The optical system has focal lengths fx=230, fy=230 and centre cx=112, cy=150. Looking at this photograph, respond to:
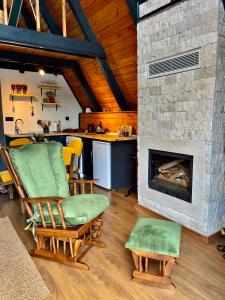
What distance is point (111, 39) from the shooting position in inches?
150

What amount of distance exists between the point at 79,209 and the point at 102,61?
2916mm

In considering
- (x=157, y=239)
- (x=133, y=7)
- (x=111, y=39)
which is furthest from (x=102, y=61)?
(x=157, y=239)

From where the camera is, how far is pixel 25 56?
458cm

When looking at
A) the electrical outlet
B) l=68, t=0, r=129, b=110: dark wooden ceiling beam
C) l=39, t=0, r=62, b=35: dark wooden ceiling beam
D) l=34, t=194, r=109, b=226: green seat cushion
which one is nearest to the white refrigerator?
l=68, t=0, r=129, b=110: dark wooden ceiling beam

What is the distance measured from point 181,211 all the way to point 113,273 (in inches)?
44.9

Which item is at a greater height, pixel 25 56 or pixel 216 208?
pixel 25 56

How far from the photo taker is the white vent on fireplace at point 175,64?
2404 mm

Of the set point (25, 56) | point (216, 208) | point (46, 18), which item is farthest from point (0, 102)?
point (216, 208)

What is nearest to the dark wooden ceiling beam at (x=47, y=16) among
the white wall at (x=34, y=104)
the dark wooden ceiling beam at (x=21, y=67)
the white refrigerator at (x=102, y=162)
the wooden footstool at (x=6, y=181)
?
the dark wooden ceiling beam at (x=21, y=67)

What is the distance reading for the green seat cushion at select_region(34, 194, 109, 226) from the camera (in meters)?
2.06

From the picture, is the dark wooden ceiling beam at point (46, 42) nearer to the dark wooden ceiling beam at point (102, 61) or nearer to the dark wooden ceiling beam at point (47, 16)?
the dark wooden ceiling beam at point (102, 61)

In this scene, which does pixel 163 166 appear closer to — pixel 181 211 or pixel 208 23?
pixel 181 211

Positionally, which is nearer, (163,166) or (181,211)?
(181,211)

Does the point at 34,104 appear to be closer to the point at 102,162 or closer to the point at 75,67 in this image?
the point at 75,67
